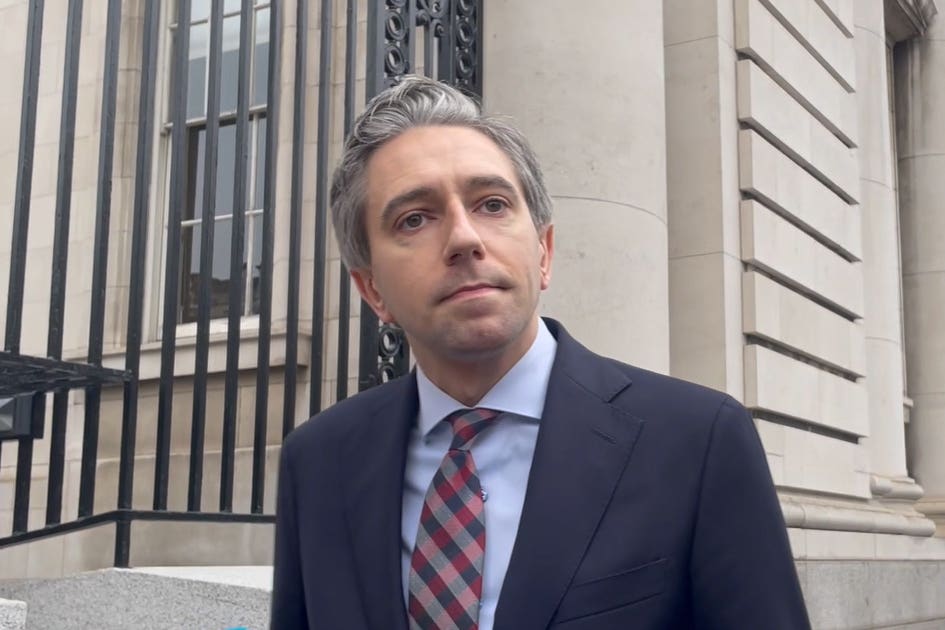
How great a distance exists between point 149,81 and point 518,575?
3.99m

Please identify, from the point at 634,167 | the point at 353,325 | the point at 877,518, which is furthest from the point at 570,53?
the point at 877,518

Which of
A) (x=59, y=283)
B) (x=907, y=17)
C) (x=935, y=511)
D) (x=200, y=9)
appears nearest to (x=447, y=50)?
(x=59, y=283)

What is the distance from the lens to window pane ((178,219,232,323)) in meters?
8.62

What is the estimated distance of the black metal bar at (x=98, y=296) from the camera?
15.9 ft

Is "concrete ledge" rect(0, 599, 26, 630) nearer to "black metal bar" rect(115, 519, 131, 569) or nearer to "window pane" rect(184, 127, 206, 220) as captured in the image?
"black metal bar" rect(115, 519, 131, 569)

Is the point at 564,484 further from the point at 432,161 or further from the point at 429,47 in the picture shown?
the point at 429,47

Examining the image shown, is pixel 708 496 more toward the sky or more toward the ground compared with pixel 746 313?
more toward the ground

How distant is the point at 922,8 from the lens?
48.2 ft

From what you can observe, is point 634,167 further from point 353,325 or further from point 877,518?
point 877,518

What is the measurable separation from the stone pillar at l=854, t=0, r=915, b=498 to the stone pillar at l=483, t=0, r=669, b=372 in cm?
469

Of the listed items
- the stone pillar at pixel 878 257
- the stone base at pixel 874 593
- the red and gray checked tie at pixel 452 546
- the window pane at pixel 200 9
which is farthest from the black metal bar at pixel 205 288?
the stone pillar at pixel 878 257

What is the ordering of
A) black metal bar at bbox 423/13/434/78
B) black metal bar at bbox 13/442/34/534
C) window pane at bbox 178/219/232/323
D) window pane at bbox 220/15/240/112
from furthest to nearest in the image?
window pane at bbox 220/15/240/112 → window pane at bbox 178/219/232/323 → black metal bar at bbox 423/13/434/78 → black metal bar at bbox 13/442/34/534

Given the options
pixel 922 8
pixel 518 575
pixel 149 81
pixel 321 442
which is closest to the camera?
pixel 518 575

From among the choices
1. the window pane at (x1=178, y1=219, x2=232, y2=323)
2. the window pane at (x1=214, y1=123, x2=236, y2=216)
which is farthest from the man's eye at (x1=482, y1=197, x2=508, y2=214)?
the window pane at (x1=214, y1=123, x2=236, y2=216)
